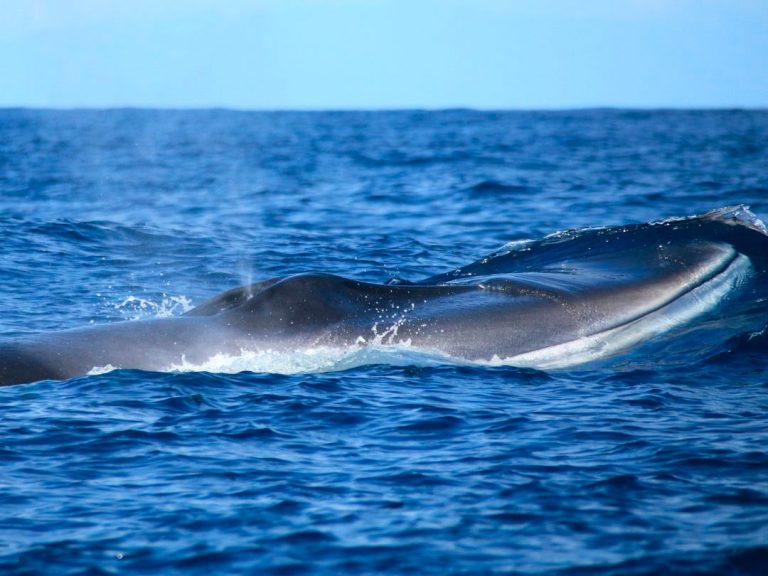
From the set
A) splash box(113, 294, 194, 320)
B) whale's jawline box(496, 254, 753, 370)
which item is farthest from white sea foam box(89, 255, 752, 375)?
splash box(113, 294, 194, 320)

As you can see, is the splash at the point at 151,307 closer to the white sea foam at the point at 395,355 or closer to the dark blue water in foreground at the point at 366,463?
the dark blue water in foreground at the point at 366,463

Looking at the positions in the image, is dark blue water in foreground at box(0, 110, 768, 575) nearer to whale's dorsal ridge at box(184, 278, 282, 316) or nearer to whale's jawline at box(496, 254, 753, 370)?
whale's jawline at box(496, 254, 753, 370)

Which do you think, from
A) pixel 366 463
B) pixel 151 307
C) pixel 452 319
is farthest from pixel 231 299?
pixel 366 463

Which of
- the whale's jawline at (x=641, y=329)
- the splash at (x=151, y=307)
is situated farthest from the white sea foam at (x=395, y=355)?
the splash at (x=151, y=307)

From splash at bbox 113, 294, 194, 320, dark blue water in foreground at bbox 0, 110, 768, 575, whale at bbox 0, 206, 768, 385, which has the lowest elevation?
dark blue water in foreground at bbox 0, 110, 768, 575

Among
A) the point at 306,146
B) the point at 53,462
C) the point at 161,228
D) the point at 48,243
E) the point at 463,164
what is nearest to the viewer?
the point at 53,462

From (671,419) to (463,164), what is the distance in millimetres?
37042

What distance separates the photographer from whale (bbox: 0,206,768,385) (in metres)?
11.9

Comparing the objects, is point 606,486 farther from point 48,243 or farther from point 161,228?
point 161,228

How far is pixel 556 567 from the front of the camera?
733 centimetres

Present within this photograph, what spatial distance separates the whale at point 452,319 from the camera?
39.2 ft

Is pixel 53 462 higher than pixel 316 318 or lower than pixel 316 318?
lower

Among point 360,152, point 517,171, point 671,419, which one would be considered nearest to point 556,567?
point 671,419

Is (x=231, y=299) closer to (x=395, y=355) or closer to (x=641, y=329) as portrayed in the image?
Answer: (x=395, y=355)
